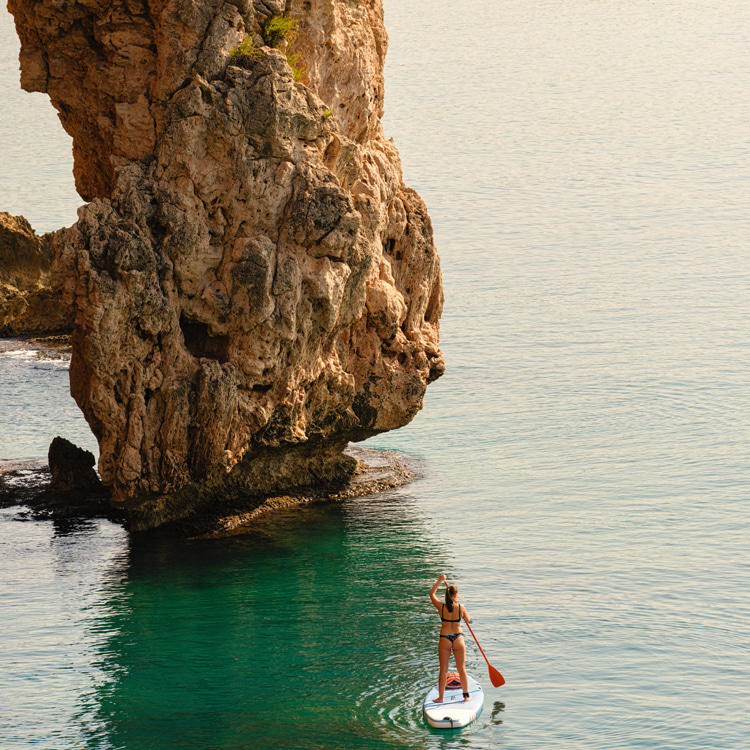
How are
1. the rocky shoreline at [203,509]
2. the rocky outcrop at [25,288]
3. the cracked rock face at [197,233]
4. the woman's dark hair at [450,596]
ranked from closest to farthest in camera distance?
the woman's dark hair at [450,596] < the cracked rock face at [197,233] < the rocky shoreline at [203,509] < the rocky outcrop at [25,288]

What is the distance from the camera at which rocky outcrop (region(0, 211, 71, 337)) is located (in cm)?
5419

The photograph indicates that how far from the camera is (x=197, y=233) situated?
90.9 ft

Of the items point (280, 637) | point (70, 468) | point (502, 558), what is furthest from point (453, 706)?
point (70, 468)

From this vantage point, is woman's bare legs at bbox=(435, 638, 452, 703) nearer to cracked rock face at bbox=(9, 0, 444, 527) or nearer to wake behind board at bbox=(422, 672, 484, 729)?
wake behind board at bbox=(422, 672, 484, 729)

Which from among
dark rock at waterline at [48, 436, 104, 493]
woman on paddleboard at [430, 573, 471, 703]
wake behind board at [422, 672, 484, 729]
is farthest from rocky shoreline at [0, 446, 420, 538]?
woman on paddleboard at [430, 573, 471, 703]

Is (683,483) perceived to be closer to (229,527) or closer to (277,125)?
(229,527)

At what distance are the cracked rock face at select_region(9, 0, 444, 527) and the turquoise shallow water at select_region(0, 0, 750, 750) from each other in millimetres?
3385

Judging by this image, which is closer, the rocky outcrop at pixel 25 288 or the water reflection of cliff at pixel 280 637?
the water reflection of cliff at pixel 280 637

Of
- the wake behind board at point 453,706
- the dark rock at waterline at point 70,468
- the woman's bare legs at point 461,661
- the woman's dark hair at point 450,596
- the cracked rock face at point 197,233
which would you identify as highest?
the cracked rock face at point 197,233

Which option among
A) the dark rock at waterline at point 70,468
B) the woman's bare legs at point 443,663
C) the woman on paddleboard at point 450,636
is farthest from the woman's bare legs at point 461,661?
the dark rock at waterline at point 70,468

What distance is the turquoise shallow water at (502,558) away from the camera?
70.8 ft

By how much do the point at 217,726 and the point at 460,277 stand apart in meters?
48.4

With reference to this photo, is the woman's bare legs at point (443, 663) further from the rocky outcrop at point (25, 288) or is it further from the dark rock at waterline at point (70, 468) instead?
the rocky outcrop at point (25, 288)

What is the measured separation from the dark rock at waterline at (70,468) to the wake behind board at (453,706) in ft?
50.8
